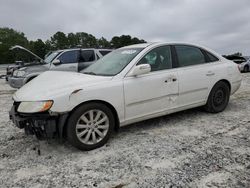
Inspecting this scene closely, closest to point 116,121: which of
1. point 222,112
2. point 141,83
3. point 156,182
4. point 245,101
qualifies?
point 141,83

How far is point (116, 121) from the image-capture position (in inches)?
152

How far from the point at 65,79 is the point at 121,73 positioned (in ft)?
2.81

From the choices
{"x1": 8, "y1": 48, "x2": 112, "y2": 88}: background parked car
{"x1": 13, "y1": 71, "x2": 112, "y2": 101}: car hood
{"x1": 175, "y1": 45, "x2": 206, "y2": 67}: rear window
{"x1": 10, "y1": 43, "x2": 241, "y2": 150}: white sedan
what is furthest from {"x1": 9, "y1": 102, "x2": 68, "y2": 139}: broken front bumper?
{"x1": 8, "y1": 48, "x2": 112, "y2": 88}: background parked car

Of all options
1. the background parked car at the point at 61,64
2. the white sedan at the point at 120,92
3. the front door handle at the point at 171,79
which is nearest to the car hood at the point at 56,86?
the white sedan at the point at 120,92

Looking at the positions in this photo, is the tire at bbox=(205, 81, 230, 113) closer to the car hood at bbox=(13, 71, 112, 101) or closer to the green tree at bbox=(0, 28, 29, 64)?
the car hood at bbox=(13, 71, 112, 101)

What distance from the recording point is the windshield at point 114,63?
13.2 ft

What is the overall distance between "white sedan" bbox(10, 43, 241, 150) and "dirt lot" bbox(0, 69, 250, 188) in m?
0.30

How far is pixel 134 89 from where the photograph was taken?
3.87 meters

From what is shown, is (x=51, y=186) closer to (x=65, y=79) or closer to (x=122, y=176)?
(x=122, y=176)

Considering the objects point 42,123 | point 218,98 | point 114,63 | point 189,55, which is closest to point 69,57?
point 114,63

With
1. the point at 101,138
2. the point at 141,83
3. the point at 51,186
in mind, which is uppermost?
the point at 141,83

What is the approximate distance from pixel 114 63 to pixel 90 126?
4.18ft

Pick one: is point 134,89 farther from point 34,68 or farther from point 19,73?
point 19,73

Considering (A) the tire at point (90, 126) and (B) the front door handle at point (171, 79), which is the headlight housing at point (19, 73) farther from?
(B) the front door handle at point (171, 79)
